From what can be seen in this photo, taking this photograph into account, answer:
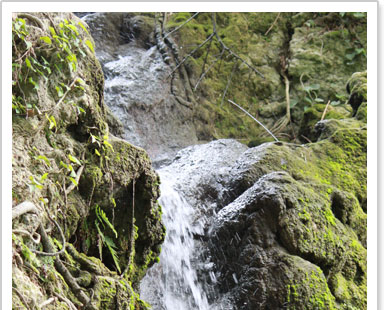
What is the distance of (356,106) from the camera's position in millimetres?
5316

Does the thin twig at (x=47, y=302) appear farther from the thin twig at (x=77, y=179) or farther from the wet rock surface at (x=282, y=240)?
the wet rock surface at (x=282, y=240)

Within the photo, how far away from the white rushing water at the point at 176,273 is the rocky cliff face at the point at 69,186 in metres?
0.63

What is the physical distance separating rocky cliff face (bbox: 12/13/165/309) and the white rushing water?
63 cm

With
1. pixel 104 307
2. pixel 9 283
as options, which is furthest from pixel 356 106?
pixel 9 283

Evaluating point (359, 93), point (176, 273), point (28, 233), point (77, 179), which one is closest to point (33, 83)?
point (77, 179)

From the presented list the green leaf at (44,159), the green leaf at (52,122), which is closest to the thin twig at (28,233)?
the green leaf at (44,159)

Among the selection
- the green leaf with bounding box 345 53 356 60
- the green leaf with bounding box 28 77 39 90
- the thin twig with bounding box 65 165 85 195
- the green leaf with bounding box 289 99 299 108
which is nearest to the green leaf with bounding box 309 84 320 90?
the green leaf with bounding box 289 99 299 108

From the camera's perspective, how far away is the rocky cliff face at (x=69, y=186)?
2000 millimetres

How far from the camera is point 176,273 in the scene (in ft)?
12.6

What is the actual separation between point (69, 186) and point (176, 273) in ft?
5.64

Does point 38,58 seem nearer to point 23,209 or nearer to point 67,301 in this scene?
point 23,209

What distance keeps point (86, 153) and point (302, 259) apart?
1.79 m
